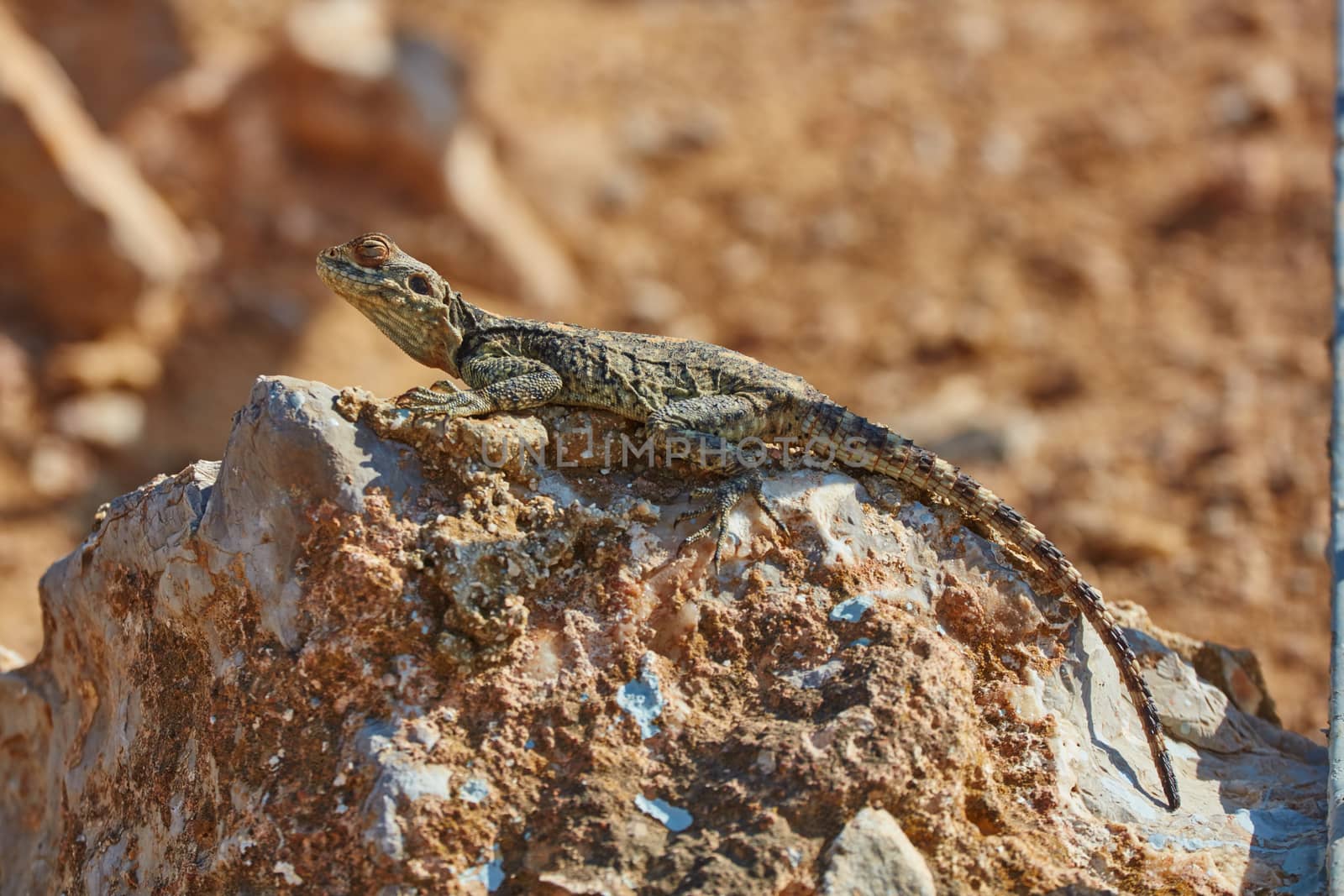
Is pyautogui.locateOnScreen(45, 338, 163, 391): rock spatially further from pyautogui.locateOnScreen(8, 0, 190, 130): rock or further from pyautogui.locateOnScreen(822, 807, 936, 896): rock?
pyautogui.locateOnScreen(822, 807, 936, 896): rock

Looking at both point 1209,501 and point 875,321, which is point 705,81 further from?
point 1209,501

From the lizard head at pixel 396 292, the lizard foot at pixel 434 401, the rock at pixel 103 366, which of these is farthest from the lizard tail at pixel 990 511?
the rock at pixel 103 366

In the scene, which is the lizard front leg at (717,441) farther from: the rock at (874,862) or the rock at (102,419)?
the rock at (102,419)

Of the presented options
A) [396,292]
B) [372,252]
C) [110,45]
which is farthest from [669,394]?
[110,45]

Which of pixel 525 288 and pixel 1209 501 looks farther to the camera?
pixel 525 288

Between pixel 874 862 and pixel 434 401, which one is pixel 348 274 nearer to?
pixel 434 401

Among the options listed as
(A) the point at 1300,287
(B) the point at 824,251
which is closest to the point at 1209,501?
(A) the point at 1300,287
